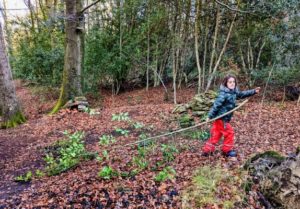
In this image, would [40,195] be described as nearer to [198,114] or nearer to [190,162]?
[190,162]

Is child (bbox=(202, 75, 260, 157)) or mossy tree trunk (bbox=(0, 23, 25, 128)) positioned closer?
child (bbox=(202, 75, 260, 157))

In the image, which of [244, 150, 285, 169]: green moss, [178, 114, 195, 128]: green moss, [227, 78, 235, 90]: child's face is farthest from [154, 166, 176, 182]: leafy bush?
[178, 114, 195, 128]: green moss

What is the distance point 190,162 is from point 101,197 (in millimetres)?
1565

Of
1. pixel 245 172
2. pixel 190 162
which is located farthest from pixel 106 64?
pixel 245 172

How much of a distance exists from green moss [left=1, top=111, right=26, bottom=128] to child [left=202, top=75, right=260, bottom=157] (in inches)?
219

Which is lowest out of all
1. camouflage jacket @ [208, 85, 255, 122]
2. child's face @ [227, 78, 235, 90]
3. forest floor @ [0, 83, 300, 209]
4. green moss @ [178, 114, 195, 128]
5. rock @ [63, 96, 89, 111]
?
forest floor @ [0, 83, 300, 209]

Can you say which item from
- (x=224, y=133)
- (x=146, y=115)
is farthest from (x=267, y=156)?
(x=146, y=115)

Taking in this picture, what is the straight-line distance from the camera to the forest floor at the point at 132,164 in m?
3.22

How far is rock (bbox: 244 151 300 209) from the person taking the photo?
300cm

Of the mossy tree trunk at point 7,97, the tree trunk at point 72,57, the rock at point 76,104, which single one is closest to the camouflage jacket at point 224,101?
the rock at point 76,104

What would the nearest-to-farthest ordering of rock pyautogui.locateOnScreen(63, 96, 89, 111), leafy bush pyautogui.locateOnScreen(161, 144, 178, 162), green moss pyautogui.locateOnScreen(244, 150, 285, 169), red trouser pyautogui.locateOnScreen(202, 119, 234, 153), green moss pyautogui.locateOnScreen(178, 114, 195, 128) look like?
green moss pyautogui.locateOnScreen(244, 150, 285, 169), red trouser pyautogui.locateOnScreen(202, 119, 234, 153), leafy bush pyautogui.locateOnScreen(161, 144, 178, 162), green moss pyautogui.locateOnScreen(178, 114, 195, 128), rock pyautogui.locateOnScreen(63, 96, 89, 111)

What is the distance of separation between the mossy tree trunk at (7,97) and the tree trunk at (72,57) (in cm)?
138

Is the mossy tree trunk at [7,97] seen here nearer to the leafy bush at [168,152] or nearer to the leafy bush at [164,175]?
the leafy bush at [168,152]

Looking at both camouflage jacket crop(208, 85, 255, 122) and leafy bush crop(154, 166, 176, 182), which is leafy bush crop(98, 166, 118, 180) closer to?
leafy bush crop(154, 166, 176, 182)
